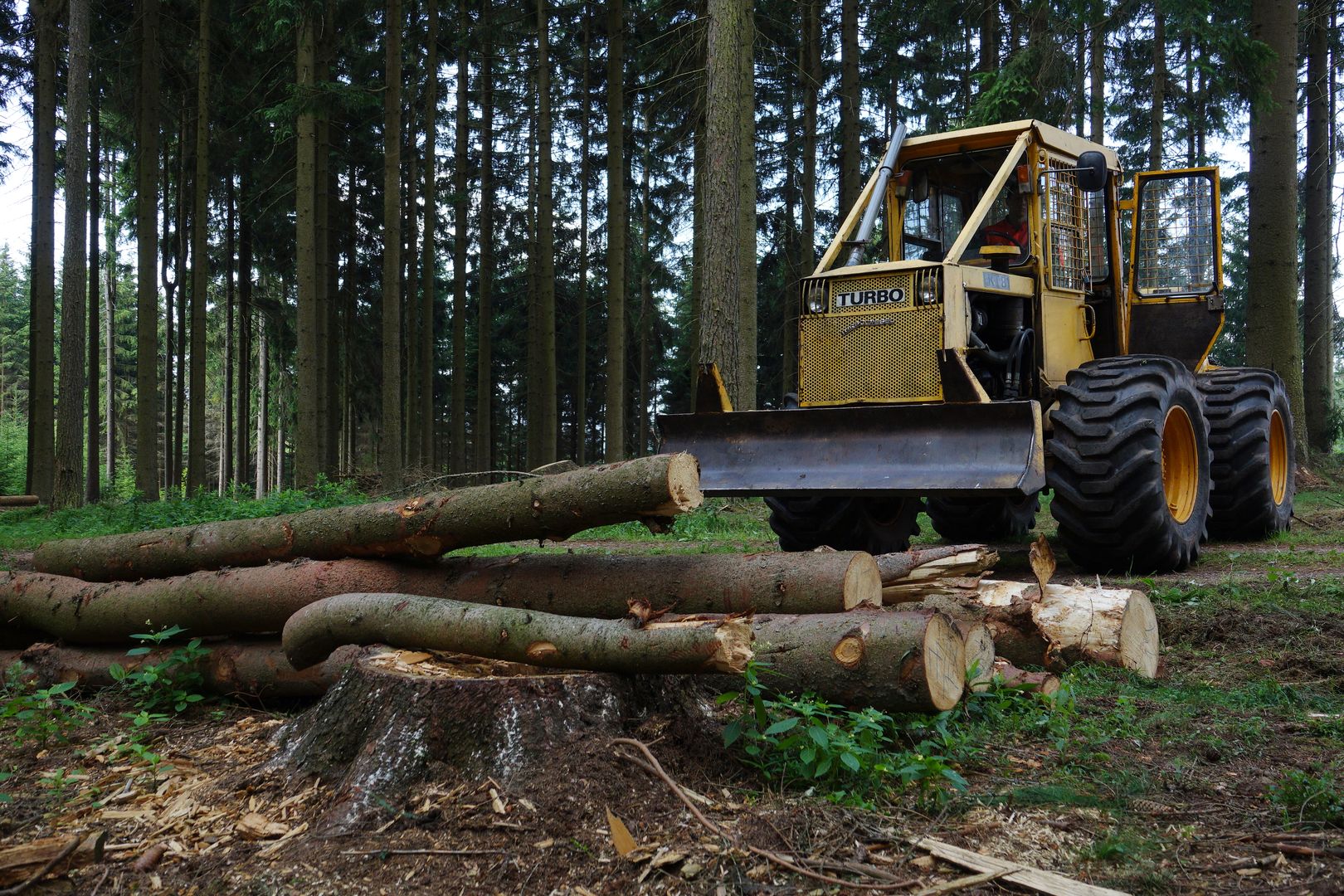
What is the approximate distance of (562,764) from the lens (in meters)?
3.63

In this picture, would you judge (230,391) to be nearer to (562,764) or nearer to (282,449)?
(282,449)

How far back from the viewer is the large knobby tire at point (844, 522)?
834 cm

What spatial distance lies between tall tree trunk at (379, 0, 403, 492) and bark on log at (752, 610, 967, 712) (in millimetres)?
14214

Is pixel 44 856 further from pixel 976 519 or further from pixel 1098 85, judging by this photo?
pixel 1098 85

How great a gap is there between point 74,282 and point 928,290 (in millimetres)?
15942

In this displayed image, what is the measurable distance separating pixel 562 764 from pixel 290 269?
26.2 meters

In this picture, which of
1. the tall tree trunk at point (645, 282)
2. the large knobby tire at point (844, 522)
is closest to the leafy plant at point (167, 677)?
the large knobby tire at point (844, 522)

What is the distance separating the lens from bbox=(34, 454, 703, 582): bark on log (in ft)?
13.9

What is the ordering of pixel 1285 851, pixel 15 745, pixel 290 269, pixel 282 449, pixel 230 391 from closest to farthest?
pixel 1285 851
pixel 15 745
pixel 290 269
pixel 230 391
pixel 282 449

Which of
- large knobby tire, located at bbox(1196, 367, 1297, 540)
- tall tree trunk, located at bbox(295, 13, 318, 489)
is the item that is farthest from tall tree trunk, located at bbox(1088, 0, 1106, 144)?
tall tree trunk, located at bbox(295, 13, 318, 489)

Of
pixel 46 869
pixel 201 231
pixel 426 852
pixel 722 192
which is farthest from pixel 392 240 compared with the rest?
pixel 426 852

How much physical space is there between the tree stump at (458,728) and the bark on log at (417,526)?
0.69m

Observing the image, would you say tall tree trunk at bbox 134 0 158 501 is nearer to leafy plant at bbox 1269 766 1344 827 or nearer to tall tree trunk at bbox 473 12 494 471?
tall tree trunk at bbox 473 12 494 471

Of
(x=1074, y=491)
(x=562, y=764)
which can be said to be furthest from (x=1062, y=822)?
(x=1074, y=491)
